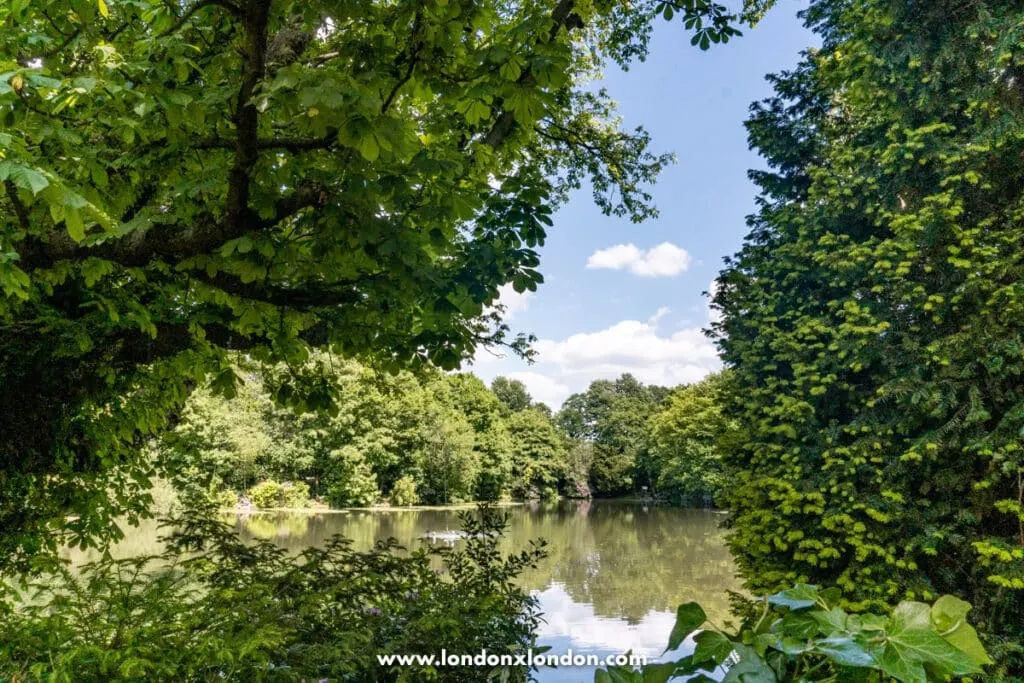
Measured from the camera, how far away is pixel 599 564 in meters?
12.4

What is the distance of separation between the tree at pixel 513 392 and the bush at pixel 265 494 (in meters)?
21.6

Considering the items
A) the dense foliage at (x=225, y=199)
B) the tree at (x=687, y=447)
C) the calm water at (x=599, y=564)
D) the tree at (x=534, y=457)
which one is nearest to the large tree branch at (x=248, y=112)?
the dense foliage at (x=225, y=199)

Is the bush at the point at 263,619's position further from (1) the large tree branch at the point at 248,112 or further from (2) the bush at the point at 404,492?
(2) the bush at the point at 404,492

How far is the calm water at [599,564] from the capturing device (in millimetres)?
7340

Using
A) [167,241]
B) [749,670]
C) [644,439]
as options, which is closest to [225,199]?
[167,241]

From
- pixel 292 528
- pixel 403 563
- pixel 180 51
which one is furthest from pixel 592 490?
pixel 180 51

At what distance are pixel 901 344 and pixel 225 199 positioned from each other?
256 inches

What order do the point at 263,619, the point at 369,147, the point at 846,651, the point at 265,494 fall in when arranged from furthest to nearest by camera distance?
1. the point at 265,494
2. the point at 263,619
3. the point at 369,147
4. the point at 846,651

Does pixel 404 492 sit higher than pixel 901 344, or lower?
lower

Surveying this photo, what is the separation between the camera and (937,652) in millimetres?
579

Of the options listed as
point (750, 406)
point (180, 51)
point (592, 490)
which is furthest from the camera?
point (592, 490)

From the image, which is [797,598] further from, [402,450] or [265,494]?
[402,450]

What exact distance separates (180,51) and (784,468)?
6.50m

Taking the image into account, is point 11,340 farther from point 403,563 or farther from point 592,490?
point 592,490
